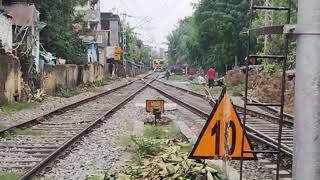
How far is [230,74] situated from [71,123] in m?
22.1

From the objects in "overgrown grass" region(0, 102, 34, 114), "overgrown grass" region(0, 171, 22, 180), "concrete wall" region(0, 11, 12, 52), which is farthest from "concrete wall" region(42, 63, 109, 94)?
"overgrown grass" region(0, 171, 22, 180)

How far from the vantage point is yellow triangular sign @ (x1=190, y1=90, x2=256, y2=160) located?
5.18 m

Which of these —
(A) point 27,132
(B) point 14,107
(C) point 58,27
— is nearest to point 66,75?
(C) point 58,27

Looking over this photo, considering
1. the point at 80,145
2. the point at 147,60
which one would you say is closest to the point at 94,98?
the point at 80,145

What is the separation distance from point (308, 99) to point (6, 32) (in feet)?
69.3

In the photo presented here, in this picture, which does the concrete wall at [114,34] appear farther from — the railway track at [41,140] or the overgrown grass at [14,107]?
the railway track at [41,140]

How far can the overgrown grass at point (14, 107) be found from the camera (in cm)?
1794

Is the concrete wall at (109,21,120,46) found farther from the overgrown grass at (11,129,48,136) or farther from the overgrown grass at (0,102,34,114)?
the overgrown grass at (11,129,48,136)

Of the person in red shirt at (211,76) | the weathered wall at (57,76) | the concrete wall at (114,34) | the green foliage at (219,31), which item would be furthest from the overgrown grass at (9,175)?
the concrete wall at (114,34)

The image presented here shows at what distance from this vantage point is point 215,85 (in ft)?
120

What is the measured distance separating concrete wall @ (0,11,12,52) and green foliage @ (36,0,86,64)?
9.89m

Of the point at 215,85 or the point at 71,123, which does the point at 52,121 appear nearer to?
the point at 71,123

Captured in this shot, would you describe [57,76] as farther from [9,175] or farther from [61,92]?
[9,175]

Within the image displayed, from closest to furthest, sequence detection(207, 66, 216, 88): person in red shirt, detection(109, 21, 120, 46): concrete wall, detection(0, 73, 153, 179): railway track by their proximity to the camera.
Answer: detection(0, 73, 153, 179): railway track, detection(207, 66, 216, 88): person in red shirt, detection(109, 21, 120, 46): concrete wall
